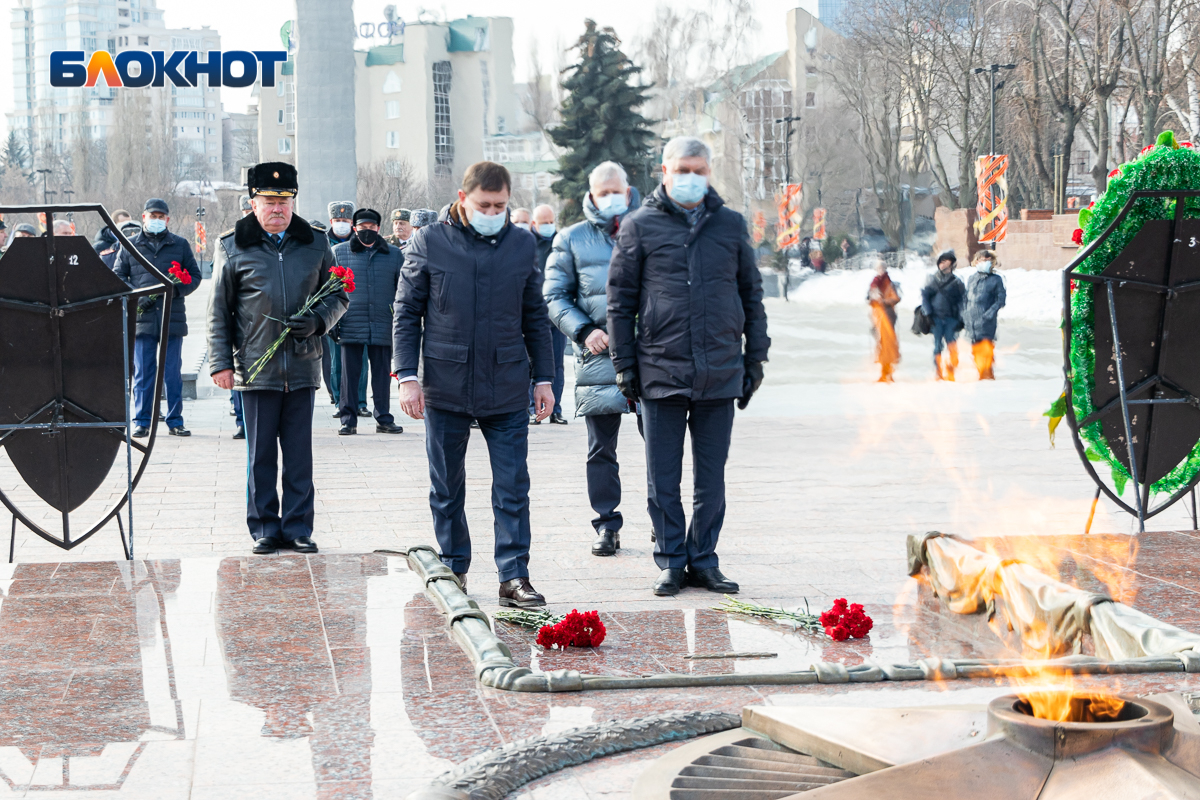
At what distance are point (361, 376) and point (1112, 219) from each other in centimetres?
800

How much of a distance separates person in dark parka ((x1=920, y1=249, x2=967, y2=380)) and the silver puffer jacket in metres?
12.4

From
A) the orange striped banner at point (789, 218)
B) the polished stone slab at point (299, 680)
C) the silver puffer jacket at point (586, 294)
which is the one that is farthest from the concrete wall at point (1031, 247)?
the polished stone slab at point (299, 680)

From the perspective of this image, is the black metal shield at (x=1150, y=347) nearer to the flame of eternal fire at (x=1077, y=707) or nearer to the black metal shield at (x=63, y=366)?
the flame of eternal fire at (x=1077, y=707)

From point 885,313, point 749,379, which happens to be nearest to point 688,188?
point 749,379

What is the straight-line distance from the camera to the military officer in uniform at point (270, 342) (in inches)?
272

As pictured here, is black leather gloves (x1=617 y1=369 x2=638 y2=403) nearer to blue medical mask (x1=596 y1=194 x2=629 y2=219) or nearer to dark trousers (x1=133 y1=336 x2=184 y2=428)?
blue medical mask (x1=596 y1=194 x2=629 y2=219)

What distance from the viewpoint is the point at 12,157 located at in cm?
11469

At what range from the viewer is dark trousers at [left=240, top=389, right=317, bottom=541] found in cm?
694

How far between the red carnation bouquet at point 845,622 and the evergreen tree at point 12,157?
119388 millimetres

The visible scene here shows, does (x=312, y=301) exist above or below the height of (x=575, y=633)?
above

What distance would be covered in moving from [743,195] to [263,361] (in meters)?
66.7

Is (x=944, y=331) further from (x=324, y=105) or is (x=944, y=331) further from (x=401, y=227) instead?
(x=324, y=105)

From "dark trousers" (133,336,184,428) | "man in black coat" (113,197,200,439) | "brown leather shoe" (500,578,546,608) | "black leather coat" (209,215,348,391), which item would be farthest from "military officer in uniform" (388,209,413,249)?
"brown leather shoe" (500,578,546,608)

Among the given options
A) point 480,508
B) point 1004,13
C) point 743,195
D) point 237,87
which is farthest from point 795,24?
point 480,508
